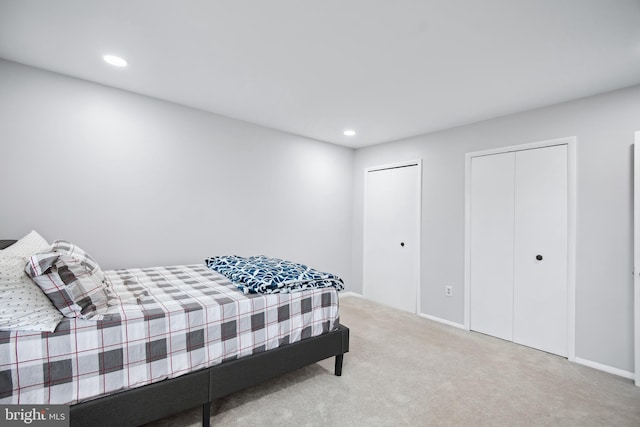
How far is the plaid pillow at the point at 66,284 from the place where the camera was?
4.74ft

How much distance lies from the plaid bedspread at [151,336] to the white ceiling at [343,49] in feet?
5.65

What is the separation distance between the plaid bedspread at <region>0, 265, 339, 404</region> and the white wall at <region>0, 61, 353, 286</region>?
31.8 inches

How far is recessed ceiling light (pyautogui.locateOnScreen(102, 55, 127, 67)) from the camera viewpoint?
2.33 m

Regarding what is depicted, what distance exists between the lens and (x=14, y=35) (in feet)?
6.88

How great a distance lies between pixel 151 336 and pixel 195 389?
40 centimetres

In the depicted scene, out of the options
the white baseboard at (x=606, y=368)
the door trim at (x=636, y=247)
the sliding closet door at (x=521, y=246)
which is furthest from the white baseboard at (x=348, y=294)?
the door trim at (x=636, y=247)

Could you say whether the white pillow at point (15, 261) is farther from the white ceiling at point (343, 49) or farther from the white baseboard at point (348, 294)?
the white baseboard at point (348, 294)

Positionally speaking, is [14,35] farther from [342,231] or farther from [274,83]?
[342,231]

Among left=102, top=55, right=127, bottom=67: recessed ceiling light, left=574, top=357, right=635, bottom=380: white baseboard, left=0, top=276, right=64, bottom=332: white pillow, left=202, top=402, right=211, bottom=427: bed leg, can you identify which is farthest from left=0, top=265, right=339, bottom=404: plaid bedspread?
left=574, top=357, right=635, bottom=380: white baseboard

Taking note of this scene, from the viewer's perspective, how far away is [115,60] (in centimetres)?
238

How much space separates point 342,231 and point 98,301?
3.67 meters

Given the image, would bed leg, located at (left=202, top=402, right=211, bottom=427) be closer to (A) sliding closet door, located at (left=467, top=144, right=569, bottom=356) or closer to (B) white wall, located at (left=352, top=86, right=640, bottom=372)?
(A) sliding closet door, located at (left=467, top=144, right=569, bottom=356)

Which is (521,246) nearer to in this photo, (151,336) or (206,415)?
(206,415)

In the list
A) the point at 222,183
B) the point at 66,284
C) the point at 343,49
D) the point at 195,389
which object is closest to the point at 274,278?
the point at 195,389
